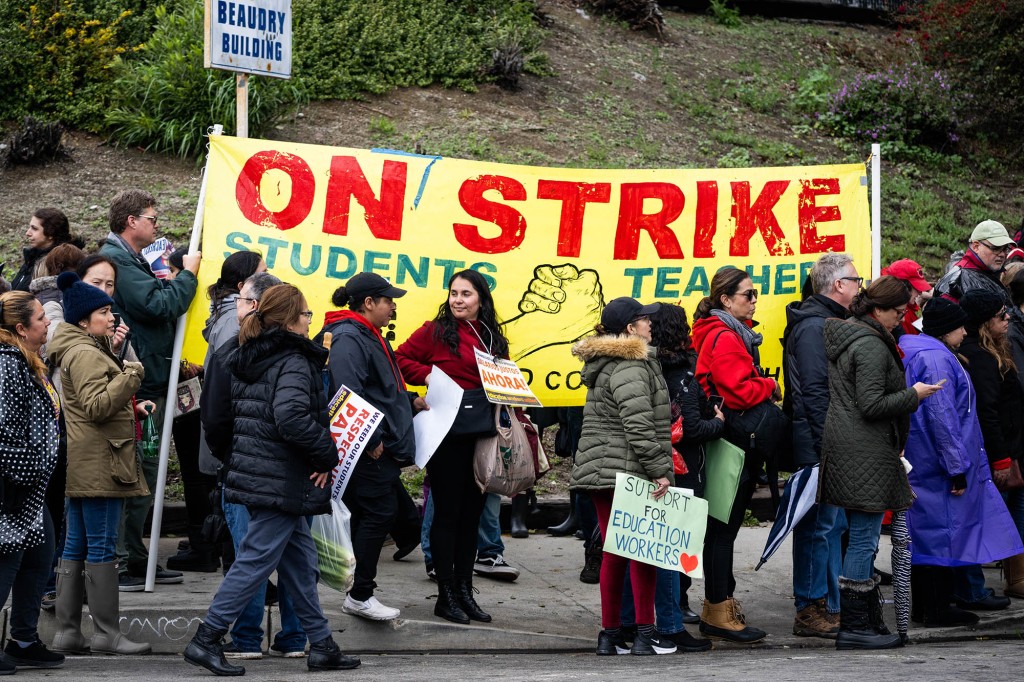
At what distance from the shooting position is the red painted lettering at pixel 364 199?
7242 mm

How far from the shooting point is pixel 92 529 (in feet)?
19.2

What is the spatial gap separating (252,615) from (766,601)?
10.4ft

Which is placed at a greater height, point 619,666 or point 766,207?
point 766,207

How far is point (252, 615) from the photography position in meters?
5.89

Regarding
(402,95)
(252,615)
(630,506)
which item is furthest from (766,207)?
(402,95)

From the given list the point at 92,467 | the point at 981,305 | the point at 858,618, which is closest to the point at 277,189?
the point at 92,467

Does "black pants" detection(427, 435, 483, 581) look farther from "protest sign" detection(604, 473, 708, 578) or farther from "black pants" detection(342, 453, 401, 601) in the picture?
"protest sign" detection(604, 473, 708, 578)

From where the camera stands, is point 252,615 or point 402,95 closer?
A: point 252,615

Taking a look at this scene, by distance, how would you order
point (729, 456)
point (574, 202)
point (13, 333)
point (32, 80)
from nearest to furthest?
point (13, 333) < point (729, 456) < point (574, 202) < point (32, 80)

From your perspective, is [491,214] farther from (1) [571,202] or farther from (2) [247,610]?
(2) [247,610]

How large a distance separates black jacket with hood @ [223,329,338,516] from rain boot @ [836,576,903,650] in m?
2.71

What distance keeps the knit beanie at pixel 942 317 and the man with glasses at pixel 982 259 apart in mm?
1426

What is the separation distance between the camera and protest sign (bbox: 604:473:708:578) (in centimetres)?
584

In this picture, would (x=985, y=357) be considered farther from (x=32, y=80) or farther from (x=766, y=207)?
(x=32, y=80)
